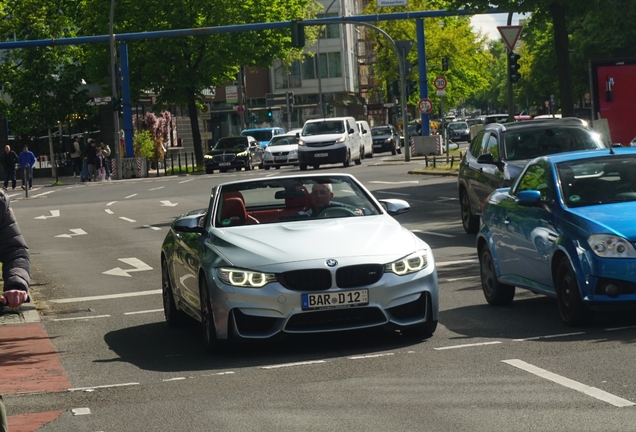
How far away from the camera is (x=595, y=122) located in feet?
96.3

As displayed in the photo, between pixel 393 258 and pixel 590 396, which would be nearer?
pixel 590 396

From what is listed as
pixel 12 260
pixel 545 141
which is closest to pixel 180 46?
pixel 545 141

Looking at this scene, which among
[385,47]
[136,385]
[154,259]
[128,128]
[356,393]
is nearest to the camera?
[356,393]

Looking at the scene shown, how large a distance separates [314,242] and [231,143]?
49.5 meters

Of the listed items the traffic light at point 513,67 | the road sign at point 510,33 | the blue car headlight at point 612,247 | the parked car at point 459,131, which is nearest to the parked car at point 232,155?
the traffic light at point 513,67

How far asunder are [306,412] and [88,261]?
13.3m

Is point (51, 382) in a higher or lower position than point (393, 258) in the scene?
lower

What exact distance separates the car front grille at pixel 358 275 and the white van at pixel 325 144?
41.4 m

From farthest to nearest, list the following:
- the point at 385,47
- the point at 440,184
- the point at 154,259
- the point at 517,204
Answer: the point at 385,47 < the point at 440,184 < the point at 154,259 < the point at 517,204

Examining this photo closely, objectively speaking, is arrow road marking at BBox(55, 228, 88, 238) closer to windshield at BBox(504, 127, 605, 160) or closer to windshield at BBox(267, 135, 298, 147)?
windshield at BBox(504, 127, 605, 160)

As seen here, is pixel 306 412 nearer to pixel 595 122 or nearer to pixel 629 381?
pixel 629 381

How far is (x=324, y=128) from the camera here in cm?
5309

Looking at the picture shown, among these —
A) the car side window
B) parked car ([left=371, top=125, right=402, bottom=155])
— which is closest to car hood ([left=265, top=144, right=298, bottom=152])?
parked car ([left=371, top=125, right=402, bottom=155])

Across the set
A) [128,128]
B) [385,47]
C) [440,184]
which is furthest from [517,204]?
[385,47]
